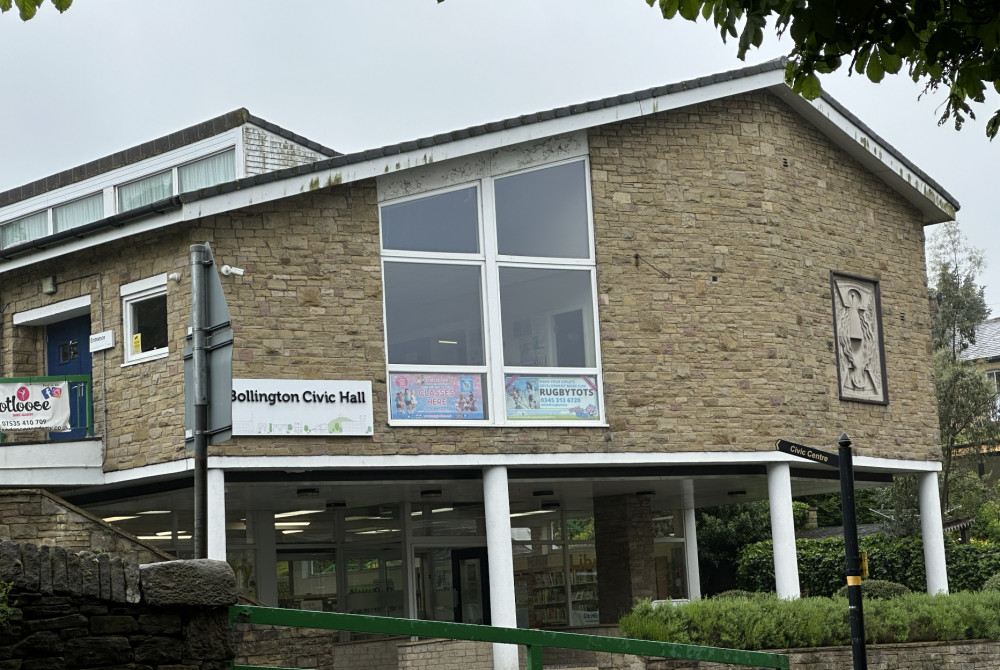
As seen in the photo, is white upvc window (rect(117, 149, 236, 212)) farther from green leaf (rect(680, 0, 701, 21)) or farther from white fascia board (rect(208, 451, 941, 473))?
green leaf (rect(680, 0, 701, 21))

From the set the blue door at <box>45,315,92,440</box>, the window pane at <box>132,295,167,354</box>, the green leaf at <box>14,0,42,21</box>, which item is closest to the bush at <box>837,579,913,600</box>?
the window pane at <box>132,295,167,354</box>

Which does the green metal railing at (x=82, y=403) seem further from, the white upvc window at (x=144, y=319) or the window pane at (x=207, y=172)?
the window pane at (x=207, y=172)

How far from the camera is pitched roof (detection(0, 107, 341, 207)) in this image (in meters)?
22.7

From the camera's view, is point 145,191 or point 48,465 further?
point 145,191

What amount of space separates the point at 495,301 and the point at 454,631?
11066 mm

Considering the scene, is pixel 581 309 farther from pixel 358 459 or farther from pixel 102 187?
pixel 102 187

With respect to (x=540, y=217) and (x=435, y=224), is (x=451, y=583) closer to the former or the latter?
(x=540, y=217)

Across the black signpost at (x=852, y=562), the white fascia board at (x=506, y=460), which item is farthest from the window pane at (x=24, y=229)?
the black signpost at (x=852, y=562)

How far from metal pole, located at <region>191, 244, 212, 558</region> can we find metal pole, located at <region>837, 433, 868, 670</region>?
5.72 meters

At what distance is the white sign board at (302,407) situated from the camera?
16.6 metres

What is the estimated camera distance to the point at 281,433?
16734 mm

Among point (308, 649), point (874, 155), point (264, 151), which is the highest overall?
point (264, 151)

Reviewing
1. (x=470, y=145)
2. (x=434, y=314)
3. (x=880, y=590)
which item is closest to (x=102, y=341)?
(x=434, y=314)

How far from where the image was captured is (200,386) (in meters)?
9.55
